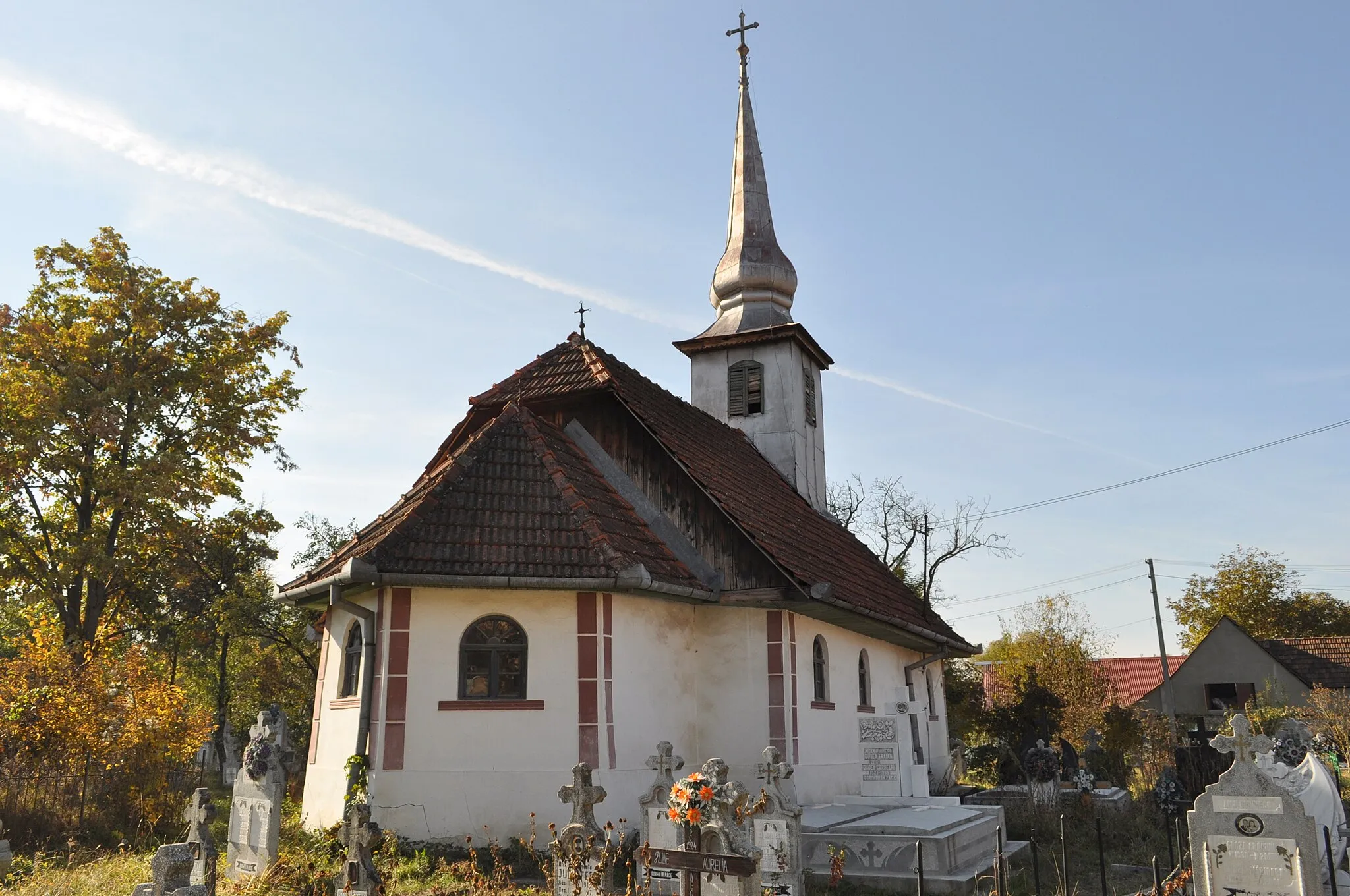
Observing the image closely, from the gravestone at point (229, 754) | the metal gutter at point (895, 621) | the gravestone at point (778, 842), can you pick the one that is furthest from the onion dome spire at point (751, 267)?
the gravestone at point (229, 754)

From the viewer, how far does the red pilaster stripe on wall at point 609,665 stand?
42.4 ft

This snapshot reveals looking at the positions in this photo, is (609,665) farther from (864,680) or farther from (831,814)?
(864,680)

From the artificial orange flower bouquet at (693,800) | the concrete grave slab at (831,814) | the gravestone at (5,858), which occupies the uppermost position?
the artificial orange flower bouquet at (693,800)

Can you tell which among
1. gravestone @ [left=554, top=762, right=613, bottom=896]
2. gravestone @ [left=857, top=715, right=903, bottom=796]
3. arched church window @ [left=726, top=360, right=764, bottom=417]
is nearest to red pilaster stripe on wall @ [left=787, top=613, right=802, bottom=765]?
gravestone @ [left=857, top=715, right=903, bottom=796]

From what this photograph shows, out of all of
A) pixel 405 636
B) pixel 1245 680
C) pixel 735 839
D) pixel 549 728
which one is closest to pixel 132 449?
pixel 405 636

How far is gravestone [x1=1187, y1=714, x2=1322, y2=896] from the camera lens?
28.9 ft

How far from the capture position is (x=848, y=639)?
1825 cm

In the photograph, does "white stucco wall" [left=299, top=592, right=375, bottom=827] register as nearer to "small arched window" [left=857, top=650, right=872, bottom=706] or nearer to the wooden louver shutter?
"small arched window" [left=857, top=650, right=872, bottom=706]

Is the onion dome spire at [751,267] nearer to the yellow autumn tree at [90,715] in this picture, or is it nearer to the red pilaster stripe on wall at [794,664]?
the red pilaster stripe on wall at [794,664]

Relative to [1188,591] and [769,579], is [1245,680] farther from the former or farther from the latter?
[769,579]

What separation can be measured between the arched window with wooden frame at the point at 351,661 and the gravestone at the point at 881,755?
6.99 meters

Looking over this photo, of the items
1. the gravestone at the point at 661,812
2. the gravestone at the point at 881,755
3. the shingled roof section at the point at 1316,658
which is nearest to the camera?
the gravestone at the point at 661,812

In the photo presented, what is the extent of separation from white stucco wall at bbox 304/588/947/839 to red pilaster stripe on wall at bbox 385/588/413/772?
3.0 inches

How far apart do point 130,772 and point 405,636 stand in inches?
230
